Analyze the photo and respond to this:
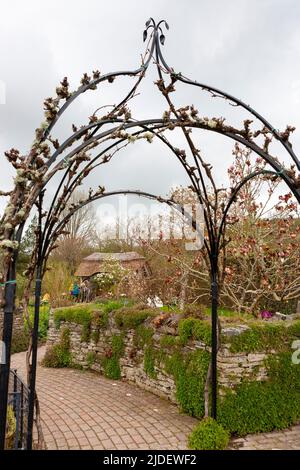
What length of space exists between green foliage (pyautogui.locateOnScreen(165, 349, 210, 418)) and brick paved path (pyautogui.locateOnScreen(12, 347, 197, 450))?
0.18 metres

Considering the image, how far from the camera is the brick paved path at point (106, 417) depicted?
170 inches

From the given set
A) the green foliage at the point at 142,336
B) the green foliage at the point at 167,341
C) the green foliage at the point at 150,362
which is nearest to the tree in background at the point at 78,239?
the green foliage at the point at 142,336

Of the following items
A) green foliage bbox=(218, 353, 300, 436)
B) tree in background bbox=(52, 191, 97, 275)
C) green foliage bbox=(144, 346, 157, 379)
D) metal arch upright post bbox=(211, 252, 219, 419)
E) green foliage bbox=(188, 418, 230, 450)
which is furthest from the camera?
tree in background bbox=(52, 191, 97, 275)

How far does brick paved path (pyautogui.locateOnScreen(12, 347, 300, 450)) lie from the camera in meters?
4.27

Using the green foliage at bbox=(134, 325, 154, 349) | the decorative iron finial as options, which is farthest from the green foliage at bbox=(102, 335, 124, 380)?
the decorative iron finial

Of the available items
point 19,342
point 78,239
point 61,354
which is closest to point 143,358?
point 61,354

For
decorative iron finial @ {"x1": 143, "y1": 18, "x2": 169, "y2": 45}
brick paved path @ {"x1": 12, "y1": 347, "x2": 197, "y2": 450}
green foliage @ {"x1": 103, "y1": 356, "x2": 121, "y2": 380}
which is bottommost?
brick paved path @ {"x1": 12, "y1": 347, "x2": 197, "y2": 450}

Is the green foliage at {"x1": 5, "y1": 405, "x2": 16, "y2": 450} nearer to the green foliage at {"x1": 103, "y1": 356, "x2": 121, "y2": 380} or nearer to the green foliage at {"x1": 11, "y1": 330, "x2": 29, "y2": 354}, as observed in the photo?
the green foliage at {"x1": 103, "y1": 356, "x2": 121, "y2": 380}

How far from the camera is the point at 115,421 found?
194 inches

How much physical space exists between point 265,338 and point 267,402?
2.58 ft

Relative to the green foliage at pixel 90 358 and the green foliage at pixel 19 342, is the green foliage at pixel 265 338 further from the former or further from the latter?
the green foliage at pixel 19 342

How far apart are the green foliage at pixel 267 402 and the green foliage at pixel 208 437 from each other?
45cm

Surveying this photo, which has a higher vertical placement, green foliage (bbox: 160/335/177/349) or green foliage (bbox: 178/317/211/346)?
green foliage (bbox: 178/317/211/346)

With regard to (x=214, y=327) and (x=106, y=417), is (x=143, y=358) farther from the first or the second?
(x=214, y=327)
